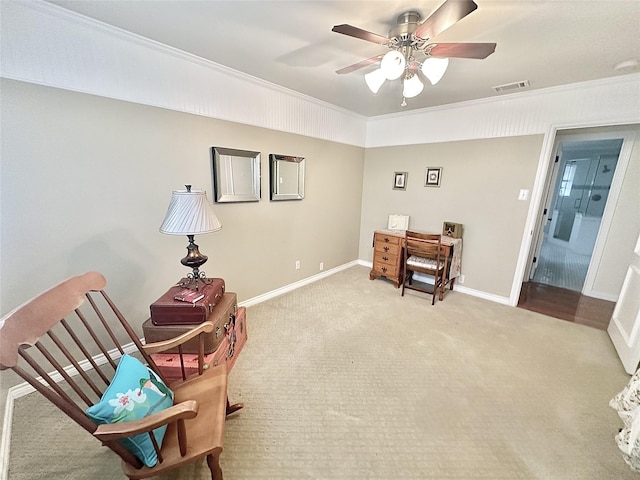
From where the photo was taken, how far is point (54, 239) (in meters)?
1.69

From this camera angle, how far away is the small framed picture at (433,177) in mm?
3414

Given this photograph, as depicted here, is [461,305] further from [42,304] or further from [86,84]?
[86,84]

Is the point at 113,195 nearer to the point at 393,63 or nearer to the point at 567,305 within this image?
the point at 393,63

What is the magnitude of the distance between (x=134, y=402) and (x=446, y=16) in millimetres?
2128

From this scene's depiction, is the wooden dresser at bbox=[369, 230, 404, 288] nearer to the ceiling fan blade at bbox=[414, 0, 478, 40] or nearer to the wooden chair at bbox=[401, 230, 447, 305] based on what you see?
the wooden chair at bbox=[401, 230, 447, 305]

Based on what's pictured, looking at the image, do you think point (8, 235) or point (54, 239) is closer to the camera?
point (8, 235)

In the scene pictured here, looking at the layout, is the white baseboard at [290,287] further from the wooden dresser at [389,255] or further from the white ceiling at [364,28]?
the white ceiling at [364,28]

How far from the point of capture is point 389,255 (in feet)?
11.6

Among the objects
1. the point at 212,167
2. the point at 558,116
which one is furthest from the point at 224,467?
the point at 558,116

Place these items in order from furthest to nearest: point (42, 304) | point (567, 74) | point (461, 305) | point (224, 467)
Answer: point (461, 305) < point (567, 74) < point (224, 467) < point (42, 304)

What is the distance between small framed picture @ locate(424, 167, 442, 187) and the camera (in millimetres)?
3414

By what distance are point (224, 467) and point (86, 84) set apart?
246 centimetres

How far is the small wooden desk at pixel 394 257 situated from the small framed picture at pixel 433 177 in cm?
73

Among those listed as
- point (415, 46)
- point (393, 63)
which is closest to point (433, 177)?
point (415, 46)
